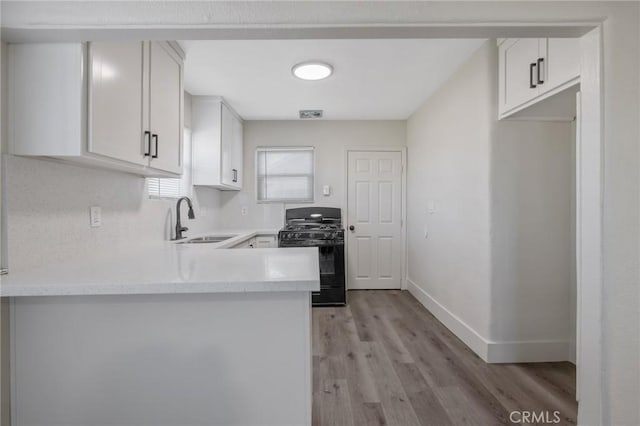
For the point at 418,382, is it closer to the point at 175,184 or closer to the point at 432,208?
the point at 432,208

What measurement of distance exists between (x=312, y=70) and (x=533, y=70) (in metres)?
1.61

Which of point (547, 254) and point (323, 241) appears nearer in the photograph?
point (547, 254)

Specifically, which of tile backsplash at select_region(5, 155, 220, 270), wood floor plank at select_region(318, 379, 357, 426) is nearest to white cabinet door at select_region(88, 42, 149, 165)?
tile backsplash at select_region(5, 155, 220, 270)

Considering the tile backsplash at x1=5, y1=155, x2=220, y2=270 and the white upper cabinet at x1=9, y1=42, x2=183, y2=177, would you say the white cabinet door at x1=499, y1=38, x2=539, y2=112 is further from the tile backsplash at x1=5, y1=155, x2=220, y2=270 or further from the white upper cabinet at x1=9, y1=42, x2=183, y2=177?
the tile backsplash at x1=5, y1=155, x2=220, y2=270

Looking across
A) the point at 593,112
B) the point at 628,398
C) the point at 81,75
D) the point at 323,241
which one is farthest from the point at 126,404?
the point at 323,241

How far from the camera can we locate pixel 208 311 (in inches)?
47.8

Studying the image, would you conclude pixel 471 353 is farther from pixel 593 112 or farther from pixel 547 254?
pixel 593 112

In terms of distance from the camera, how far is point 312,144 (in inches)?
171

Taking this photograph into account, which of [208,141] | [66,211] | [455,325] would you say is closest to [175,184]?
[208,141]

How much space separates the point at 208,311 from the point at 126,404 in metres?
0.49

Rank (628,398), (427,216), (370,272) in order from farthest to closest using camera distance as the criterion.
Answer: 1. (370,272)
2. (427,216)
3. (628,398)

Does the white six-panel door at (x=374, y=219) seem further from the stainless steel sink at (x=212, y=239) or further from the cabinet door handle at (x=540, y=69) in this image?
the cabinet door handle at (x=540, y=69)

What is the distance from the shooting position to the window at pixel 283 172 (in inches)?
172

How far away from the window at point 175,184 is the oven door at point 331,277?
164 cm
